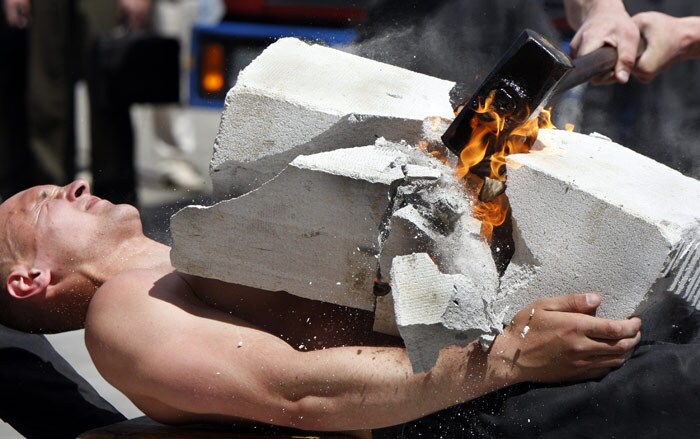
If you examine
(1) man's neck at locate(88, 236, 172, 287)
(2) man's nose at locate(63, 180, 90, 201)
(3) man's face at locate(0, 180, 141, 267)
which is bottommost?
(1) man's neck at locate(88, 236, 172, 287)

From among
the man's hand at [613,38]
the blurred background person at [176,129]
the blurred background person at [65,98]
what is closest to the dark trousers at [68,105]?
the blurred background person at [65,98]

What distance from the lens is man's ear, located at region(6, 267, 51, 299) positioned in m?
2.86

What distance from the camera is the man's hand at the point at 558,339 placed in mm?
2334

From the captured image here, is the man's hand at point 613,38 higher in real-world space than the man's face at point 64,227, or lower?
higher

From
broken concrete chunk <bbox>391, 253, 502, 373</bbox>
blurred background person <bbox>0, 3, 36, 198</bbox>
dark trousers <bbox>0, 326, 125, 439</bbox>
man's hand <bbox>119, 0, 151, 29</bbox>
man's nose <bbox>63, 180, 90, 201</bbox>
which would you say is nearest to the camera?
broken concrete chunk <bbox>391, 253, 502, 373</bbox>

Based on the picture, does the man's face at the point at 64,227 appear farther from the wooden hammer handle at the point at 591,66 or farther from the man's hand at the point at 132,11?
the man's hand at the point at 132,11

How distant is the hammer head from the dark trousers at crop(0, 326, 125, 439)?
1.41 metres

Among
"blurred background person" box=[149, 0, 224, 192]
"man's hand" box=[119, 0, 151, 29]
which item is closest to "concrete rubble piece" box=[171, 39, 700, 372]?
"man's hand" box=[119, 0, 151, 29]

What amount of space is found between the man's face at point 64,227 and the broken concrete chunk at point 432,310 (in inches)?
37.8

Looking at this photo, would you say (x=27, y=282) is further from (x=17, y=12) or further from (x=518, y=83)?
(x=17, y=12)

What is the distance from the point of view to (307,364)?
2406 millimetres

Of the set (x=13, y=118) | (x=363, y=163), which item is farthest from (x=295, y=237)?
(x=13, y=118)

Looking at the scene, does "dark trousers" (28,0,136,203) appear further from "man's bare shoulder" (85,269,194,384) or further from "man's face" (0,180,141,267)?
"man's bare shoulder" (85,269,194,384)

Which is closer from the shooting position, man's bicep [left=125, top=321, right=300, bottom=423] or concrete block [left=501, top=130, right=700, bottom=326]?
concrete block [left=501, top=130, right=700, bottom=326]
